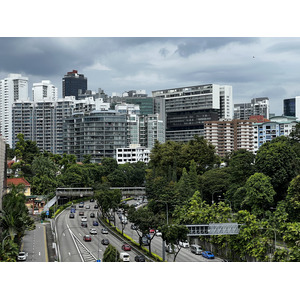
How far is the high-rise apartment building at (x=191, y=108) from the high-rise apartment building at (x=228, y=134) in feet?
55.1

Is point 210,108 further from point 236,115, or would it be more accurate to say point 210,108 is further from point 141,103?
point 236,115

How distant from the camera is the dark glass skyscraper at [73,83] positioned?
18625cm

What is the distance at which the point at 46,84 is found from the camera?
5881 inches

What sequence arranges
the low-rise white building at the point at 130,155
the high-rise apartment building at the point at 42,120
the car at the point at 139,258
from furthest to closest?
the high-rise apartment building at the point at 42,120
the low-rise white building at the point at 130,155
the car at the point at 139,258

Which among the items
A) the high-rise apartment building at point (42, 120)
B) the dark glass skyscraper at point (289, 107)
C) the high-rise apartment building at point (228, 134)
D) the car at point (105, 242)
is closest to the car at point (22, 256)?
the car at point (105, 242)

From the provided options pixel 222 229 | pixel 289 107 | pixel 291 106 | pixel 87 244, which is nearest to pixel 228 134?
pixel 291 106

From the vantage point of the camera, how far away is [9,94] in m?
150

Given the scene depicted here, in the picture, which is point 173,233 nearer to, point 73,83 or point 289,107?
point 289,107

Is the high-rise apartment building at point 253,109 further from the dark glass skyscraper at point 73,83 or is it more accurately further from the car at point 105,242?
the car at point 105,242

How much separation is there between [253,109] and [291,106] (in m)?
11.7

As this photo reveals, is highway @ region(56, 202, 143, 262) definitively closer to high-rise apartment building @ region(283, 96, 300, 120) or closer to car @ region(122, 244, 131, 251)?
car @ region(122, 244, 131, 251)

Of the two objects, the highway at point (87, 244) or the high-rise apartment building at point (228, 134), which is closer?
the highway at point (87, 244)

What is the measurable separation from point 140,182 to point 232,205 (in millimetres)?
33801

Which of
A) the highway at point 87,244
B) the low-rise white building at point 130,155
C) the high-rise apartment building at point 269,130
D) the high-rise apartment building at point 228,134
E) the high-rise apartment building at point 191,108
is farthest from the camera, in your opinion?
the high-rise apartment building at point 191,108
